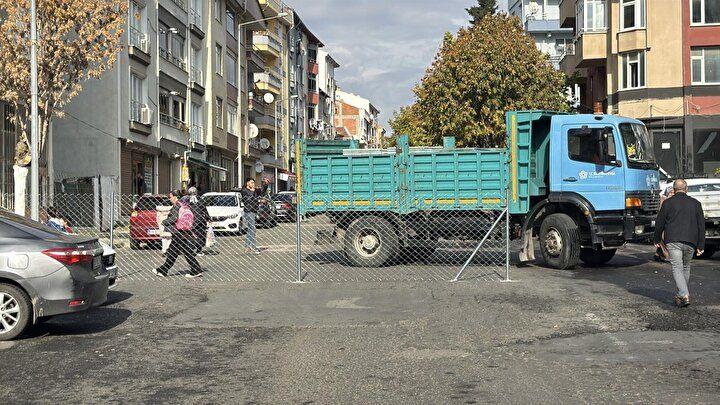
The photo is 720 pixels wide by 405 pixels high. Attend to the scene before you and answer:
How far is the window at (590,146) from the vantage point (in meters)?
15.9

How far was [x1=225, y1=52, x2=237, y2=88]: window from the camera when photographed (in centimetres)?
4972

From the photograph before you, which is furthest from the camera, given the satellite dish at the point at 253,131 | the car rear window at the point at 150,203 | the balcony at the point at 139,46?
the satellite dish at the point at 253,131

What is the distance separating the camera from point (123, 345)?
8727 mm

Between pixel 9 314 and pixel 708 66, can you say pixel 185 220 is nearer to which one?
pixel 9 314

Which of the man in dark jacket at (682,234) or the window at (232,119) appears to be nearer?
the man in dark jacket at (682,234)

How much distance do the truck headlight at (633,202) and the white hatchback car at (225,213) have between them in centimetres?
1569

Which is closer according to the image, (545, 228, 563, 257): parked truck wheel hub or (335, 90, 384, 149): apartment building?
(545, 228, 563, 257): parked truck wheel hub

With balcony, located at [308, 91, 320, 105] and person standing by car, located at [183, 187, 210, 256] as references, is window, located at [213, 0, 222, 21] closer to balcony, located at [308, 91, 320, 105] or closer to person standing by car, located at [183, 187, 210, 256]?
person standing by car, located at [183, 187, 210, 256]

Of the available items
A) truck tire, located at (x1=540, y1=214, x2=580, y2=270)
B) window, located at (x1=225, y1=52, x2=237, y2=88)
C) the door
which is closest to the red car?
truck tire, located at (x1=540, y1=214, x2=580, y2=270)

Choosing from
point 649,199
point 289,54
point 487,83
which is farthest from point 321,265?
point 289,54

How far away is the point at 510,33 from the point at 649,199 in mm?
21896

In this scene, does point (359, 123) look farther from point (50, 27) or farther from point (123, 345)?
point (123, 345)

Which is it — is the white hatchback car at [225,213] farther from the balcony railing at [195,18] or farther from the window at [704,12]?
the window at [704,12]

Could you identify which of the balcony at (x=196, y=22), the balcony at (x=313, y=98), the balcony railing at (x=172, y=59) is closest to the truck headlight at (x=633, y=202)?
the balcony railing at (x=172, y=59)
